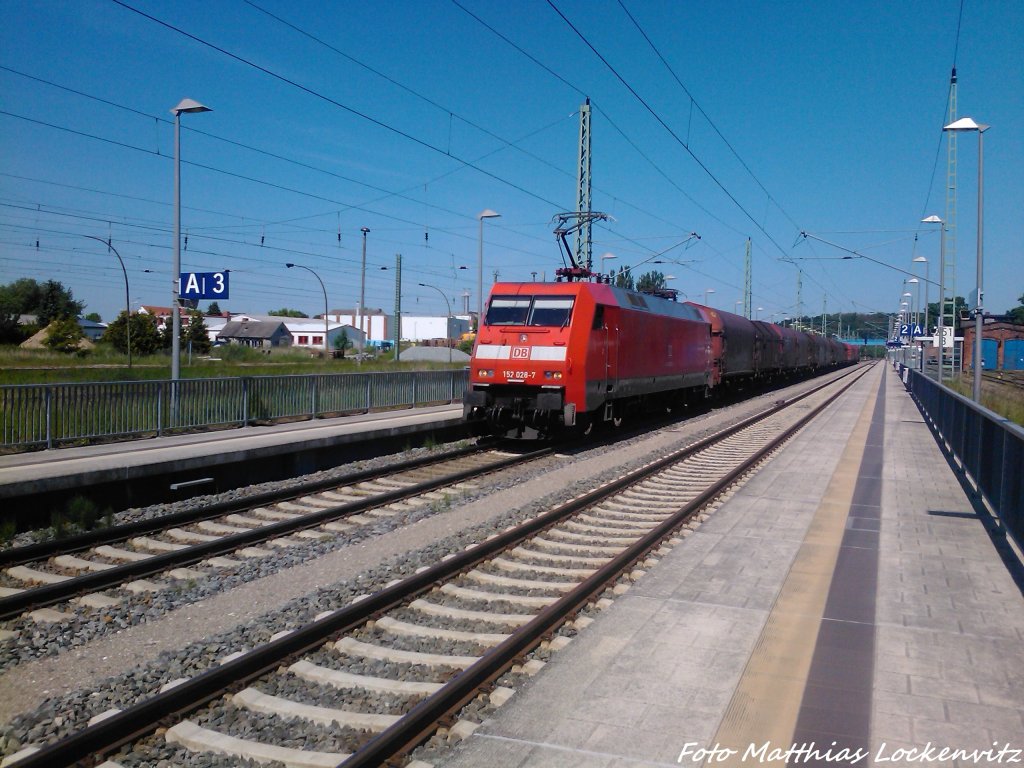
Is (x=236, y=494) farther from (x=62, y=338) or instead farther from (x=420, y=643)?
(x=62, y=338)

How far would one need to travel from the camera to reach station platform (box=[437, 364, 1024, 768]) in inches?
163

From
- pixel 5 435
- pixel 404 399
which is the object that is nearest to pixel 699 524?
Result: pixel 5 435

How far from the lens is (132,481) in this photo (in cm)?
1067

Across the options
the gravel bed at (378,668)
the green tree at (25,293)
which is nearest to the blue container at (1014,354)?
the gravel bed at (378,668)

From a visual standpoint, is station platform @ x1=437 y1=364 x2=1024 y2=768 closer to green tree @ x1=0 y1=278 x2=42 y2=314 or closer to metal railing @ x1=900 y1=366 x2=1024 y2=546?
metal railing @ x1=900 y1=366 x2=1024 y2=546

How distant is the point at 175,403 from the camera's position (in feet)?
48.6

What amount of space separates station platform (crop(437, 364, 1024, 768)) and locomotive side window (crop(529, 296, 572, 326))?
23.4 feet

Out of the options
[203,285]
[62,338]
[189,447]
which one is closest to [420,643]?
[189,447]

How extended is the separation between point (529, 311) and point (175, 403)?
6.84 metres

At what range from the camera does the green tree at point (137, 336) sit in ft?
159

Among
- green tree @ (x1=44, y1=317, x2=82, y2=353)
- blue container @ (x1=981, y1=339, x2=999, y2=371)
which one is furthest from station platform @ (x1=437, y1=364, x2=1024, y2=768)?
blue container @ (x1=981, y1=339, x2=999, y2=371)

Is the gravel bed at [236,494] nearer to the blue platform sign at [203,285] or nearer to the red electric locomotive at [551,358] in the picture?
the red electric locomotive at [551,358]

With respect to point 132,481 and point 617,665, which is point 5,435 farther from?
point 617,665

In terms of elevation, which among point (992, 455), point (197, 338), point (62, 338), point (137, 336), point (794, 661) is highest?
point (197, 338)
